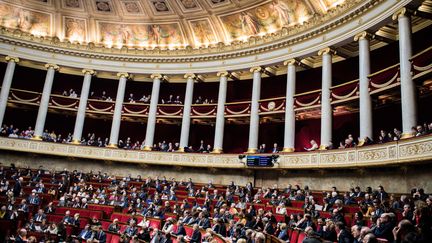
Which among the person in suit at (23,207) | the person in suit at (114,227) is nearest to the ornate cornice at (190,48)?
the person in suit at (114,227)

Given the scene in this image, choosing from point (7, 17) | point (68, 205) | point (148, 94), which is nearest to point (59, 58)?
point (7, 17)

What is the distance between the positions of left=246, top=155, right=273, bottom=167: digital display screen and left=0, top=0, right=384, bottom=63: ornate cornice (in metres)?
6.60

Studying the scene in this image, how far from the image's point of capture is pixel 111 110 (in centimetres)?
2425

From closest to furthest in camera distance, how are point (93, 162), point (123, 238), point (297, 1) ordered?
point (123, 238), point (297, 1), point (93, 162)

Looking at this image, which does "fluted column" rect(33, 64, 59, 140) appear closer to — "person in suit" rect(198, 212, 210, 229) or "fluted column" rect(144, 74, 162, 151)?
"fluted column" rect(144, 74, 162, 151)

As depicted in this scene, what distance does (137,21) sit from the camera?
82.5ft

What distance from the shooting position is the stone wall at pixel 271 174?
12398mm

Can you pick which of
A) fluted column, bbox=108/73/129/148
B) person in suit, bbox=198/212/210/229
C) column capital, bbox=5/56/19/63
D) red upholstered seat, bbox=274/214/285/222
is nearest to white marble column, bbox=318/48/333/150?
red upholstered seat, bbox=274/214/285/222

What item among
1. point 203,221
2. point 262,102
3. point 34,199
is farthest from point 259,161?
point 34,199

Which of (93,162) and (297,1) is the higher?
(297,1)

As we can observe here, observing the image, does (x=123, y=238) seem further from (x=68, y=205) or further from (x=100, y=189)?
(x=100, y=189)

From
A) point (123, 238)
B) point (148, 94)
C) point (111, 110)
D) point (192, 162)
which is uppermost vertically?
point (148, 94)

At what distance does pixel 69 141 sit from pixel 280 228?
58.3 ft

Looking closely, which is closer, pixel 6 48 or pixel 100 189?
pixel 100 189
